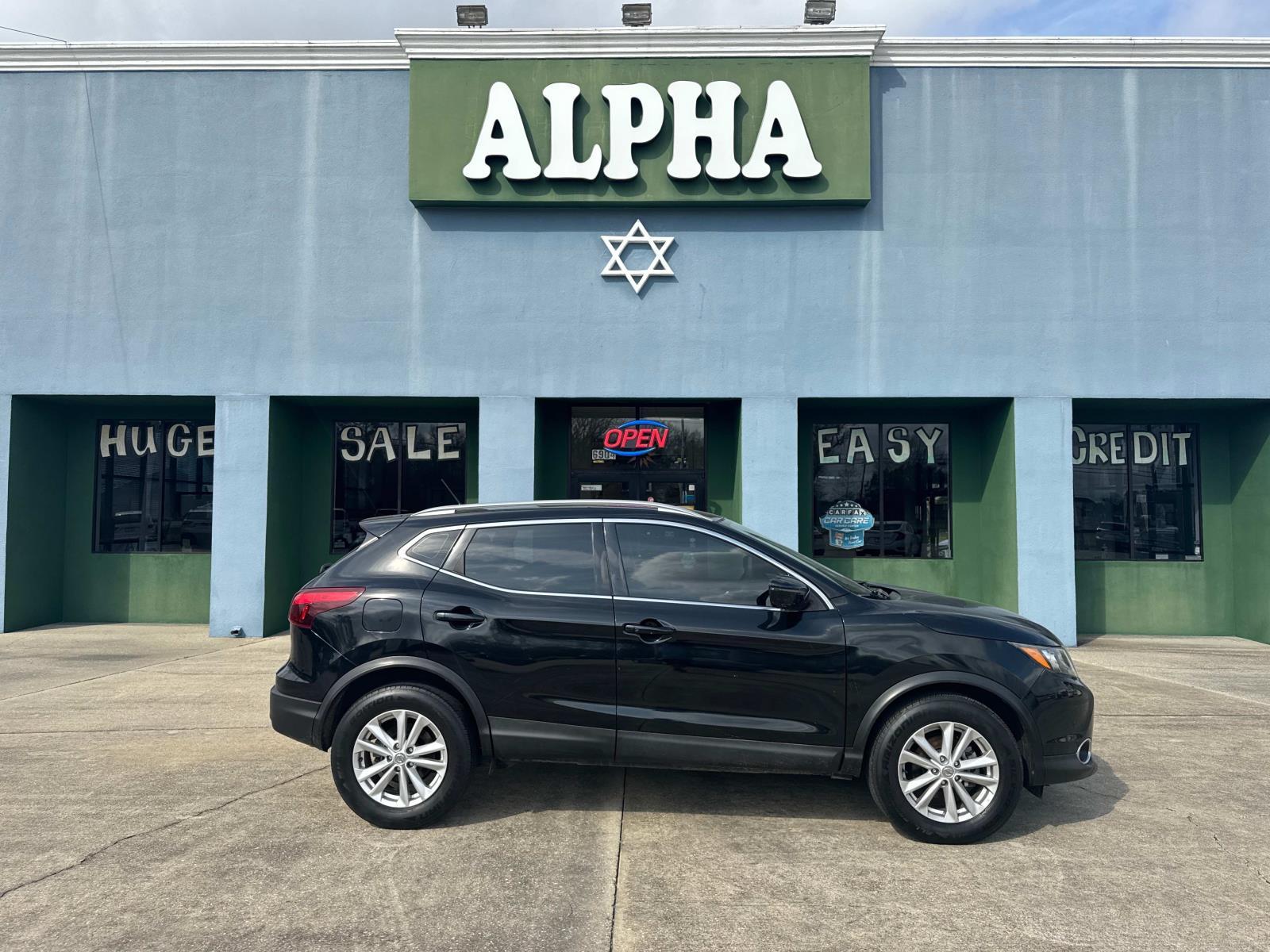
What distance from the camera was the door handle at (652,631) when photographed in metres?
4.40

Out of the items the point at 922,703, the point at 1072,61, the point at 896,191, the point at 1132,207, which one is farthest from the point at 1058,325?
the point at 922,703

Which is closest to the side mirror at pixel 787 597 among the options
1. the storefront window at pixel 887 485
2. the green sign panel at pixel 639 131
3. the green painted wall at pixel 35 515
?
the green sign panel at pixel 639 131

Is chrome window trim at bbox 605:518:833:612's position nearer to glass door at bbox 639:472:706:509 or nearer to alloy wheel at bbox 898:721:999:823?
alloy wheel at bbox 898:721:999:823

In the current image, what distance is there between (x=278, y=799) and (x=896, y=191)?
409 inches

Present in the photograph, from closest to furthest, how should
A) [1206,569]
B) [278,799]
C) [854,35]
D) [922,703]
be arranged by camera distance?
[922,703] → [278,799] → [854,35] → [1206,569]

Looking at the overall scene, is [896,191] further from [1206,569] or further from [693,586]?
[693,586]

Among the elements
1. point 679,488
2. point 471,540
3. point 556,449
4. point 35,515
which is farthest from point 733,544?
point 35,515

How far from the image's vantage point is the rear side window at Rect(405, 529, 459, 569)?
4.71 metres

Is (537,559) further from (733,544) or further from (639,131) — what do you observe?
(639,131)

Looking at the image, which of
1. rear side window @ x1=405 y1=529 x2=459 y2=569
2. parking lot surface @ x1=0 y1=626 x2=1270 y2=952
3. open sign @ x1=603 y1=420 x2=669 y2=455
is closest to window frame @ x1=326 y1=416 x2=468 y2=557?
open sign @ x1=603 y1=420 x2=669 y2=455

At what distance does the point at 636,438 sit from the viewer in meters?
12.0

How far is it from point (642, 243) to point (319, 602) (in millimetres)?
7813

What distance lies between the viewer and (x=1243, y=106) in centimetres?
1102

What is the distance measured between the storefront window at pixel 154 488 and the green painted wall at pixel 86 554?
13cm
